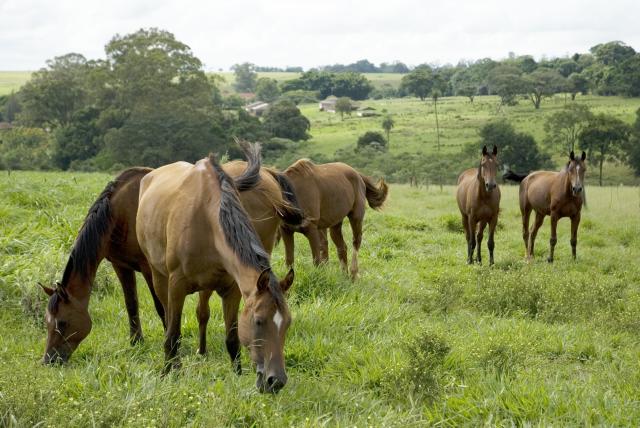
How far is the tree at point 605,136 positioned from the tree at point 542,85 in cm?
2074

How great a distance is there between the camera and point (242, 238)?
3.86 m

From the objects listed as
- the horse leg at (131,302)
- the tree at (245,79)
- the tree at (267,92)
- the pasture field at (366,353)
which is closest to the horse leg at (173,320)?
the pasture field at (366,353)

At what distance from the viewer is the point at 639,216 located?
15812 mm

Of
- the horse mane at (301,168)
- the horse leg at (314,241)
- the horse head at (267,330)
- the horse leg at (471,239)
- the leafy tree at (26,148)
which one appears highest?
the horse mane at (301,168)

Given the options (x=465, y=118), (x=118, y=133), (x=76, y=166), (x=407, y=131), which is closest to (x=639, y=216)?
(x=118, y=133)

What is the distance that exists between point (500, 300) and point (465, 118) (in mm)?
54871

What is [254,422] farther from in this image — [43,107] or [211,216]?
[43,107]

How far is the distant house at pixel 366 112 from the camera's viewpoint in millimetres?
69938

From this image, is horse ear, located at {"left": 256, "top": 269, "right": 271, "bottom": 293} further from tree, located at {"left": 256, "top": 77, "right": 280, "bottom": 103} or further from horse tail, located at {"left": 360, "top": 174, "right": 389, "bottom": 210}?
tree, located at {"left": 256, "top": 77, "right": 280, "bottom": 103}

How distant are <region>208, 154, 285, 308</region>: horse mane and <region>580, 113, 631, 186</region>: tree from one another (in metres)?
40.4

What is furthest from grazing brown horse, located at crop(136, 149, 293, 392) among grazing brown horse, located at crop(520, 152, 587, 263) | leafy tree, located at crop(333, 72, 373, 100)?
leafy tree, located at crop(333, 72, 373, 100)

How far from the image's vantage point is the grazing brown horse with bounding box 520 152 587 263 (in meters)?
10.7

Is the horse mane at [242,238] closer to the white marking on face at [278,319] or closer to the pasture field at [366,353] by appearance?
the white marking on face at [278,319]

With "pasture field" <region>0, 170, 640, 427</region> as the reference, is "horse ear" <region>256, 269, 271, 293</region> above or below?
above
